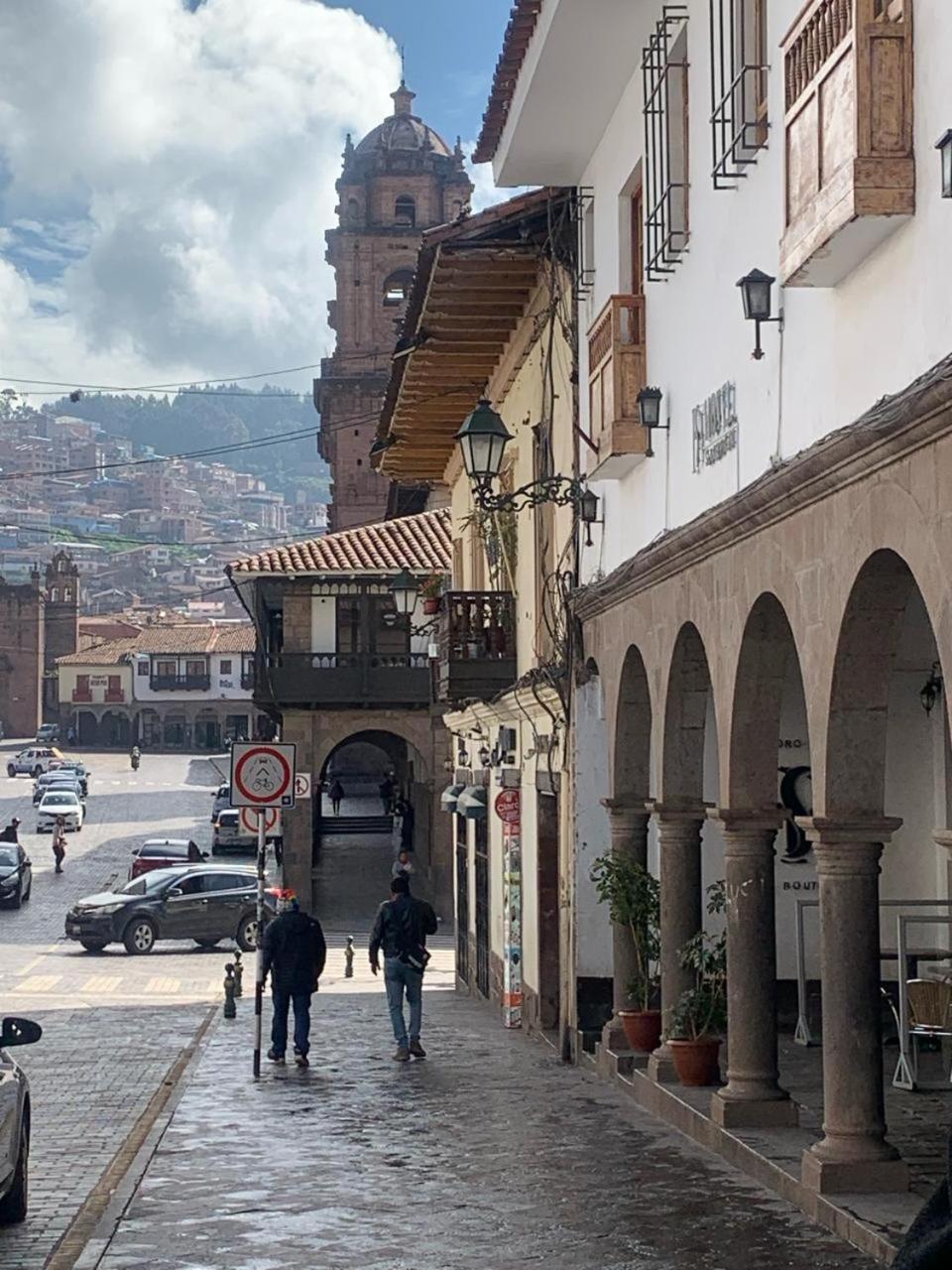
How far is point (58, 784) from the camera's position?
247 ft

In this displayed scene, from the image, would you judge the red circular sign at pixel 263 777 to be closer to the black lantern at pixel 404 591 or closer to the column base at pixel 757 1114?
the column base at pixel 757 1114

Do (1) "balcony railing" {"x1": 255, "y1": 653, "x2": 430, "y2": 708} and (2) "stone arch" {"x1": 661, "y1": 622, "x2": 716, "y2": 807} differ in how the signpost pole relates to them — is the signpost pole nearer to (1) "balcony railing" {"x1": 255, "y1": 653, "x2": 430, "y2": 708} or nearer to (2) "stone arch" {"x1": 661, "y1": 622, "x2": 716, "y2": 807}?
(2) "stone arch" {"x1": 661, "y1": 622, "x2": 716, "y2": 807}

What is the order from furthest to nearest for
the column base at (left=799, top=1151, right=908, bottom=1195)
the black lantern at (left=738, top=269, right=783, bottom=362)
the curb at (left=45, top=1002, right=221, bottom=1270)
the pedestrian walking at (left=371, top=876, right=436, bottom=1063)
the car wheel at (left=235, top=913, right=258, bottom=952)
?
the car wheel at (left=235, top=913, right=258, bottom=952)
the pedestrian walking at (left=371, top=876, right=436, bottom=1063)
the black lantern at (left=738, top=269, right=783, bottom=362)
the curb at (left=45, top=1002, right=221, bottom=1270)
the column base at (left=799, top=1151, right=908, bottom=1195)

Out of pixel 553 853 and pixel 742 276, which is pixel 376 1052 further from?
pixel 742 276

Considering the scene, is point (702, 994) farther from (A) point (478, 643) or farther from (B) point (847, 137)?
(A) point (478, 643)

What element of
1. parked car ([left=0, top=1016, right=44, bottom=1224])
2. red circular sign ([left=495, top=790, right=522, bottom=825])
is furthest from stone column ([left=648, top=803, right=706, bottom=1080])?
red circular sign ([left=495, top=790, right=522, bottom=825])

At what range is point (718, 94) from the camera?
1127 centimetres

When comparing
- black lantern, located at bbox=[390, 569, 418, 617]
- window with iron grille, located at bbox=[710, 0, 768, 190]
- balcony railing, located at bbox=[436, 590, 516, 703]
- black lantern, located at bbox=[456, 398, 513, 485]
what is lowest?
balcony railing, located at bbox=[436, 590, 516, 703]

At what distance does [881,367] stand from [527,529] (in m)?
12.3

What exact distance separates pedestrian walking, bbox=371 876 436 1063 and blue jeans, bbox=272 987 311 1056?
2.24 feet

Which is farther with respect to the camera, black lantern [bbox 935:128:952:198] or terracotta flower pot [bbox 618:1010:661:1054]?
terracotta flower pot [bbox 618:1010:661:1054]

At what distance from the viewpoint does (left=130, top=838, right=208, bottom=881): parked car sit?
45.2 m

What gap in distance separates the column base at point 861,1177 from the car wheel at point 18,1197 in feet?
13.5

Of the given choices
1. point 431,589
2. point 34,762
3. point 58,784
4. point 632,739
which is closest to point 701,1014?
point 632,739
